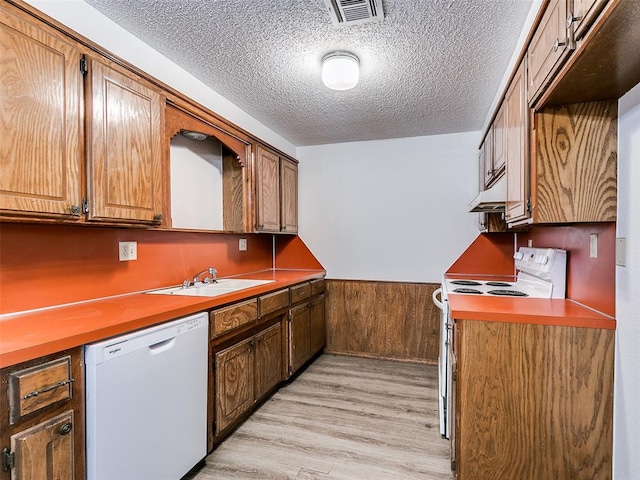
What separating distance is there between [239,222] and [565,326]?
2.38m

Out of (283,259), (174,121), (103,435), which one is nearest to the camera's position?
(103,435)

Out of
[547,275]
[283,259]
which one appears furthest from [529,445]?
[283,259]

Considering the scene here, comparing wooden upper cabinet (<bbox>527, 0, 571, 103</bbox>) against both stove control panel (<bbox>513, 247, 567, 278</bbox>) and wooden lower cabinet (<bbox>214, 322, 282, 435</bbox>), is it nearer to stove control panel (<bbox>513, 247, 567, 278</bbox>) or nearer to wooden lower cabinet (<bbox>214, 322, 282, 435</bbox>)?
stove control panel (<bbox>513, 247, 567, 278</bbox>)

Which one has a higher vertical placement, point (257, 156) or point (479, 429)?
point (257, 156)

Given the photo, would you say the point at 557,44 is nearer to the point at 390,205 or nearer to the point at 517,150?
the point at 517,150

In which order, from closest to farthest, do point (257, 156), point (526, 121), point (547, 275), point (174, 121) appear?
1. point (526, 121)
2. point (547, 275)
3. point (174, 121)
4. point (257, 156)

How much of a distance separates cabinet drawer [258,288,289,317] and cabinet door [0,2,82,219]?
1.29 metres

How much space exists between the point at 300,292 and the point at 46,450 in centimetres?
215

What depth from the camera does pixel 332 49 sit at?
6.57 feet

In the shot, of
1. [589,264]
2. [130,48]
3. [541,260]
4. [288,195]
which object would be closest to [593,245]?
[589,264]

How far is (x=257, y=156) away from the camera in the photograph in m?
3.04

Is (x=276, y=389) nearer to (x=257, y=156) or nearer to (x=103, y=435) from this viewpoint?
(x=103, y=435)

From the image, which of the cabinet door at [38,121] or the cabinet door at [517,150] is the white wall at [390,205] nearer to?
the cabinet door at [517,150]

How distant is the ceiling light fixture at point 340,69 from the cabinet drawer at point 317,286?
1961 mm
